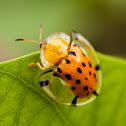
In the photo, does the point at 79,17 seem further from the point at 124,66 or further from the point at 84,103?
the point at 84,103

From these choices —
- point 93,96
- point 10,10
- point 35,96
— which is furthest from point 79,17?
point 35,96

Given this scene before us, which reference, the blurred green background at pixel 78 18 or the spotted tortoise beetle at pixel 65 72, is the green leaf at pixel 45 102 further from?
the blurred green background at pixel 78 18

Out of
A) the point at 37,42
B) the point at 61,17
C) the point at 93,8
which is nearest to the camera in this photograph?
the point at 37,42

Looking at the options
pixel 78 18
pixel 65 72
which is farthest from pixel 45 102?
pixel 78 18

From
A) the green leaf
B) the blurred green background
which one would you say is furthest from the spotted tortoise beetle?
the blurred green background

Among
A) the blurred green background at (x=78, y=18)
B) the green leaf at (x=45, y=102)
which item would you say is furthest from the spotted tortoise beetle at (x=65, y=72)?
the blurred green background at (x=78, y=18)

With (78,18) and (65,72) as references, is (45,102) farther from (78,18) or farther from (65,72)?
(78,18)
